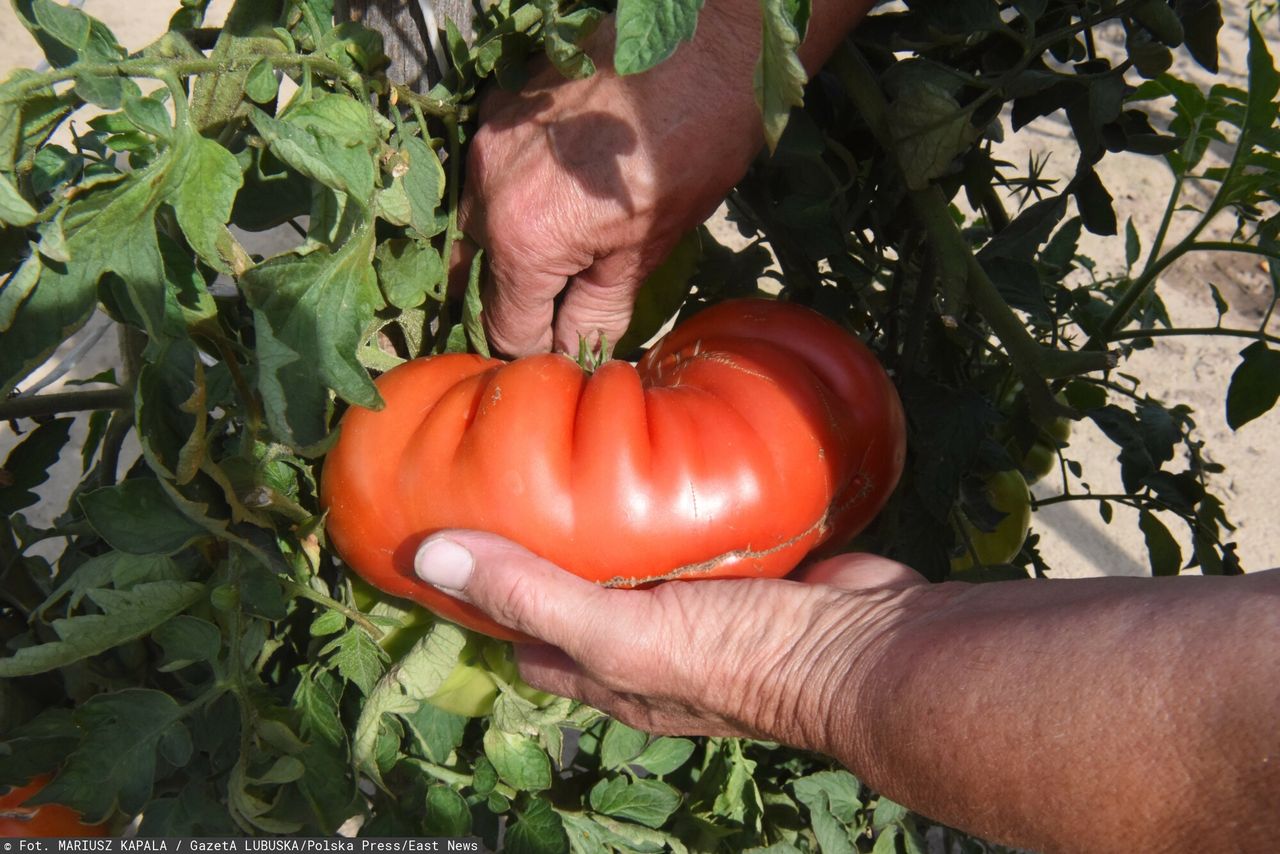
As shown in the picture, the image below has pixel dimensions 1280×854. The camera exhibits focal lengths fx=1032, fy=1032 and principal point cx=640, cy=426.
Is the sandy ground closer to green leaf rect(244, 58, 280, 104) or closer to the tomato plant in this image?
the tomato plant

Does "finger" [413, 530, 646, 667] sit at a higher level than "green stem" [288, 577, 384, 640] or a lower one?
higher

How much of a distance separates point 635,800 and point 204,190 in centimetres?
69

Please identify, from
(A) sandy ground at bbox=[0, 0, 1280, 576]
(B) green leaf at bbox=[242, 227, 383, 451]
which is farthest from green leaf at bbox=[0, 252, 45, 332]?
(A) sandy ground at bbox=[0, 0, 1280, 576]

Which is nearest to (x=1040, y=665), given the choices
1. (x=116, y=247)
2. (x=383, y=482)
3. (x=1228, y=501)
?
(x=383, y=482)

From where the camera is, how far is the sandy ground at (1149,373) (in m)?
2.37

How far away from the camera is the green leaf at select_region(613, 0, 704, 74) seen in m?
0.49

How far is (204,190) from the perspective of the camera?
581 millimetres

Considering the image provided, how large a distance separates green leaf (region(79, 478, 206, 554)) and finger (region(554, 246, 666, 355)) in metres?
0.35

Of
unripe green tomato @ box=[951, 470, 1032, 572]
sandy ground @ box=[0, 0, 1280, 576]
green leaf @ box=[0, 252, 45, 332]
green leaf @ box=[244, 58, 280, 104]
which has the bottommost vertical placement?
sandy ground @ box=[0, 0, 1280, 576]

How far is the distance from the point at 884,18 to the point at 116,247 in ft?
2.02

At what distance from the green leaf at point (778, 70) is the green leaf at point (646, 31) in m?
0.04

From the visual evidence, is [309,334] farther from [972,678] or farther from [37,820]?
[37,820]

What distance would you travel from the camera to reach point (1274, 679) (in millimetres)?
480

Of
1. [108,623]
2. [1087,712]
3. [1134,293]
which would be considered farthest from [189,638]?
[1134,293]
